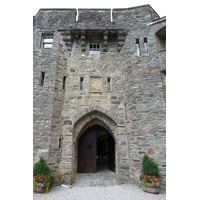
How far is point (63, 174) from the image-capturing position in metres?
4.98

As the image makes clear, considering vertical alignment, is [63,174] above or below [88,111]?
below

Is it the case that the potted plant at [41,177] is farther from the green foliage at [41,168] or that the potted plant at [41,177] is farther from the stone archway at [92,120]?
the stone archway at [92,120]

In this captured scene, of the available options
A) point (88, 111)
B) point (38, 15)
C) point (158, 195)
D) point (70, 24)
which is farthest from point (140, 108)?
point (38, 15)

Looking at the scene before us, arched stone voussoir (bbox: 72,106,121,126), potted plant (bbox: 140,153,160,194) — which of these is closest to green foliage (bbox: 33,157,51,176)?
arched stone voussoir (bbox: 72,106,121,126)

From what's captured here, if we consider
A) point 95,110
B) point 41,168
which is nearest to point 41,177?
point 41,168

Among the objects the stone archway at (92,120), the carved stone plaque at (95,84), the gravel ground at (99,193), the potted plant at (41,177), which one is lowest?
the gravel ground at (99,193)

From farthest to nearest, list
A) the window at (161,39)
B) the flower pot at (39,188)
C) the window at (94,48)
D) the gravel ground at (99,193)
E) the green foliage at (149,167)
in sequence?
the window at (94,48) < the window at (161,39) < the green foliage at (149,167) < the flower pot at (39,188) < the gravel ground at (99,193)

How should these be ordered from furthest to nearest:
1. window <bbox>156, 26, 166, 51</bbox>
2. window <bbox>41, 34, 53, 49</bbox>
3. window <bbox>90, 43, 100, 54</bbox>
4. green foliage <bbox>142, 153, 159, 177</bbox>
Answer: window <bbox>90, 43, 100, 54</bbox> → window <bbox>41, 34, 53, 49</bbox> → window <bbox>156, 26, 166, 51</bbox> → green foliage <bbox>142, 153, 159, 177</bbox>

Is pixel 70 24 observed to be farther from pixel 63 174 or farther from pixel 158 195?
pixel 158 195

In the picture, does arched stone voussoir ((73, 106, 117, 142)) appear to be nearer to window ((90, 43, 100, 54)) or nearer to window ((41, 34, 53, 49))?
window ((90, 43, 100, 54))

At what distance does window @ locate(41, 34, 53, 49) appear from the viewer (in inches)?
246

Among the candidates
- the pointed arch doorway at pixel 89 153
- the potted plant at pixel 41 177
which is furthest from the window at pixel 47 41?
the potted plant at pixel 41 177

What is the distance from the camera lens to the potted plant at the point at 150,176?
4137 mm

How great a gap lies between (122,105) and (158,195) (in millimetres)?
3395
